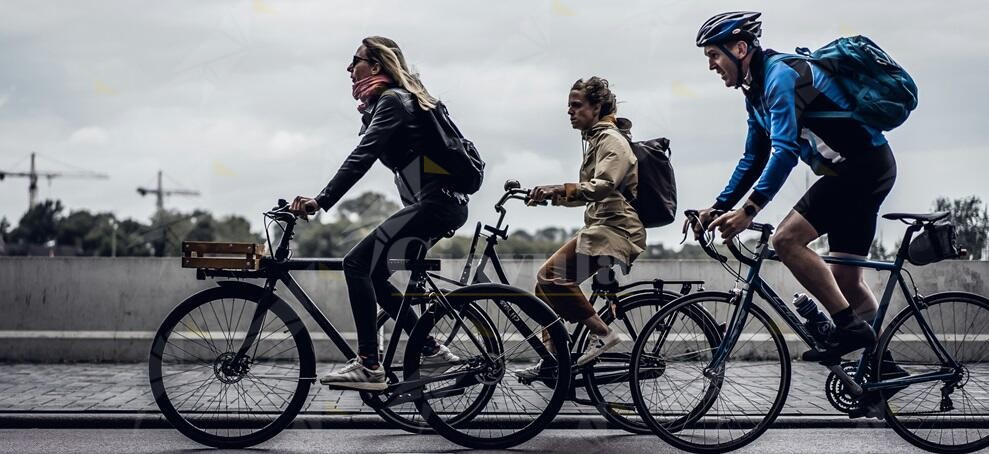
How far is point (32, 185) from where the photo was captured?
127062mm

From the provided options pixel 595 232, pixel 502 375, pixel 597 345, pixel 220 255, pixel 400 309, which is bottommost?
pixel 502 375

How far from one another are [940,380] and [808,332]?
0.72 m

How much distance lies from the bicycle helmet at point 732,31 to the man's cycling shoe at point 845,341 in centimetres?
127

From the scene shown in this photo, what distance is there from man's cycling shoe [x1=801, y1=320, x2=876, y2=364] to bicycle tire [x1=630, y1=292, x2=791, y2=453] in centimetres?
17

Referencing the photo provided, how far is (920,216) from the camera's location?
520cm

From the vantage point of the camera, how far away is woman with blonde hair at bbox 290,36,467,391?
5301 millimetres

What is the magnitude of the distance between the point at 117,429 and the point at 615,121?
10.7 ft

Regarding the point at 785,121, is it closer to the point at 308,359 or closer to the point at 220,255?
the point at 308,359

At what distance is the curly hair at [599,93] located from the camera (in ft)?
18.8

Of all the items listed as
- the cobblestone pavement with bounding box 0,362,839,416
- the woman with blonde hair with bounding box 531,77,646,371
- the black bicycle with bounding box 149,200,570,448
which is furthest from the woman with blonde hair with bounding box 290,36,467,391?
the cobblestone pavement with bounding box 0,362,839,416

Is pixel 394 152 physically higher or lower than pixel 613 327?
higher

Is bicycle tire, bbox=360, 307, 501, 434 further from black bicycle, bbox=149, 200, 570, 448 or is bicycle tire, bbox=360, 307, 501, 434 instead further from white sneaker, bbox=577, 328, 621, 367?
white sneaker, bbox=577, 328, 621, 367

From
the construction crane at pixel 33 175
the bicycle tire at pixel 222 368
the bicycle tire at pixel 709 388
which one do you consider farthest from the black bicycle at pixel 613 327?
the construction crane at pixel 33 175

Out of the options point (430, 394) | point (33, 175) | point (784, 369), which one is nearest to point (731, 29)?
point (784, 369)
